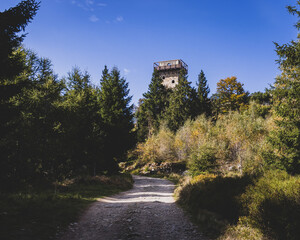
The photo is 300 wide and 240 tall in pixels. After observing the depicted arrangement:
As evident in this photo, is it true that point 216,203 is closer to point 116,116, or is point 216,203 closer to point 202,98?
point 116,116

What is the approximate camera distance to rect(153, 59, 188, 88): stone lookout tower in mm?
55250

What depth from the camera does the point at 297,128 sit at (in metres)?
11.9

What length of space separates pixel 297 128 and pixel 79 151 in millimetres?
18212

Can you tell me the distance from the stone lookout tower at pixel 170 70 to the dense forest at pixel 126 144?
2290 cm

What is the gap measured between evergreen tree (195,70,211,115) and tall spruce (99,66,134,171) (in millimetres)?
21872

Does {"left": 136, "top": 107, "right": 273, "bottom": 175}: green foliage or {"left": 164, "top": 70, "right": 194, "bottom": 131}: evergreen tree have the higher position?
{"left": 164, "top": 70, "right": 194, "bottom": 131}: evergreen tree

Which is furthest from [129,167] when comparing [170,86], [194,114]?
[170,86]

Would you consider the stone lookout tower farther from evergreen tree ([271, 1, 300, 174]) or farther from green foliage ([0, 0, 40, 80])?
green foliage ([0, 0, 40, 80])

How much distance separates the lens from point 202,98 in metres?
43.8

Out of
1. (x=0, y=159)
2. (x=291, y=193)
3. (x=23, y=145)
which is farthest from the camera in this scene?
Result: (x=23, y=145)

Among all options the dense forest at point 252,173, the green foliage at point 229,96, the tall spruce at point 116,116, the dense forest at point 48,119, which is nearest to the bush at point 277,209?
the dense forest at point 252,173

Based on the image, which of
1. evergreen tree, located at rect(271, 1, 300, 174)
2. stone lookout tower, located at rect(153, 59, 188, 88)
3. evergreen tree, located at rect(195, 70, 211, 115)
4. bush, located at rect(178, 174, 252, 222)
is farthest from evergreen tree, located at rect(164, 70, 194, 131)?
bush, located at rect(178, 174, 252, 222)

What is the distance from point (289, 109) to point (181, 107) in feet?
99.2

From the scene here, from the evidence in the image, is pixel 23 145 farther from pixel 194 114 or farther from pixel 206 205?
pixel 194 114
